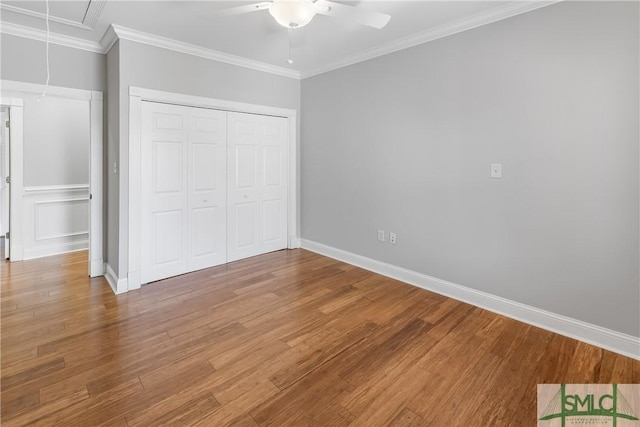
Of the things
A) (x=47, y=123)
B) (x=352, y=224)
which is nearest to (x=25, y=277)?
(x=47, y=123)

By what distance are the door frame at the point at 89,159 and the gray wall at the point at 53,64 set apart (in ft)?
0.23

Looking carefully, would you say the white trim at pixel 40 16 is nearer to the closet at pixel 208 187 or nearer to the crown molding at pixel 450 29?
the closet at pixel 208 187

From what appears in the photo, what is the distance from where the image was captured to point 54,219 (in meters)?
4.61

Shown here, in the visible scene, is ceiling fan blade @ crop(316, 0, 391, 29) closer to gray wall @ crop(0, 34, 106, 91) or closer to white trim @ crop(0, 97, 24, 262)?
gray wall @ crop(0, 34, 106, 91)

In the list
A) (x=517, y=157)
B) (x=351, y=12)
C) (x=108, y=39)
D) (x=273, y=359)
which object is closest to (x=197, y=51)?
(x=108, y=39)

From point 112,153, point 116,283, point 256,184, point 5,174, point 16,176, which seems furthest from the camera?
point 256,184

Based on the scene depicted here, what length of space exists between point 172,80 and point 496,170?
336 centimetres

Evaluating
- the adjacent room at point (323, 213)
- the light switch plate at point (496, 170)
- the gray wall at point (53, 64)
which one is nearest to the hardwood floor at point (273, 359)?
the adjacent room at point (323, 213)

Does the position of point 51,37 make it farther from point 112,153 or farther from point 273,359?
point 273,359

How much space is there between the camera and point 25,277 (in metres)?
3.69

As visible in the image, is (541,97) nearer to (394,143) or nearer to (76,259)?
(394,143)

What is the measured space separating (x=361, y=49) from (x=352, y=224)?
2.06 metres

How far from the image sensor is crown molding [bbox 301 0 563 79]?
258 centimetres

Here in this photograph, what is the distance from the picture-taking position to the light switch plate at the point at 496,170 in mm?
2824
